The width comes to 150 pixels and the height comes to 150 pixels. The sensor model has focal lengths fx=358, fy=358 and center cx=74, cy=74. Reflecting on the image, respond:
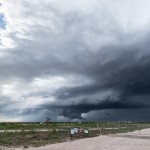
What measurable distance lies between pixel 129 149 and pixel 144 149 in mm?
1618

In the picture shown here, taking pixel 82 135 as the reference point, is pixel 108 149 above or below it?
below

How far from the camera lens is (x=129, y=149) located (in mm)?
38719

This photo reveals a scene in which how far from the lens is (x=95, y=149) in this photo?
40.1 meters

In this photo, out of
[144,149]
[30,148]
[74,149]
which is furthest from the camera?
[30,148]

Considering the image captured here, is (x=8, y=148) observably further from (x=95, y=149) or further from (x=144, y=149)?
(x=144, y=149)

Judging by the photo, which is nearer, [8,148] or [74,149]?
[74,149]

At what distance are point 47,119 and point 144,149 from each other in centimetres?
14087

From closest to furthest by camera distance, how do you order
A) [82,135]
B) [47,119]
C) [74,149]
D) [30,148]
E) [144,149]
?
[144,149] → [74,149] → [30,148] → [82,135] → [47,119]

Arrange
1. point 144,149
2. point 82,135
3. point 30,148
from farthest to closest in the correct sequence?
point 82,135 < point 30,148 < point 144,149

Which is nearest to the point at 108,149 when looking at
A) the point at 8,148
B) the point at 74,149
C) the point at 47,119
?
the point at 74,149

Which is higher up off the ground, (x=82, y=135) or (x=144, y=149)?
(x=82, y=135)

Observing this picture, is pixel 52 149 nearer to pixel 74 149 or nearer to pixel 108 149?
pixel 74 149

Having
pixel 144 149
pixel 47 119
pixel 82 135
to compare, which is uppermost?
pixel 47 119

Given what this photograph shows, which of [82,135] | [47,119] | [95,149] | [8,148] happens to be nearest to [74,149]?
[95,149]
